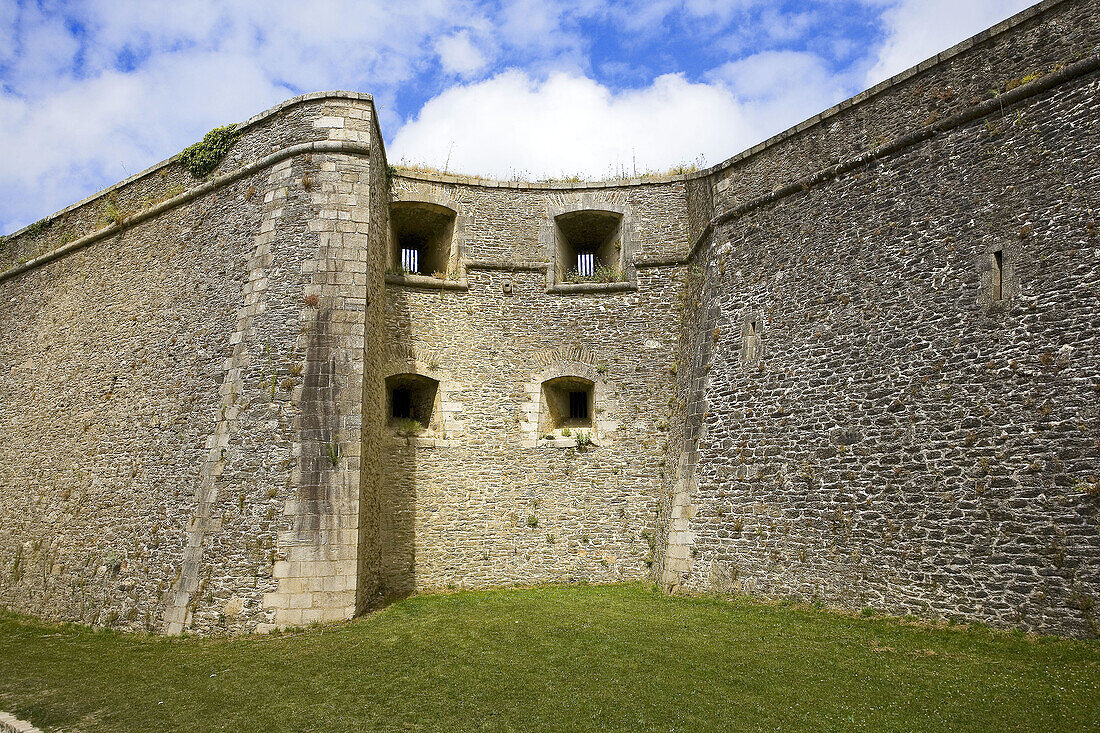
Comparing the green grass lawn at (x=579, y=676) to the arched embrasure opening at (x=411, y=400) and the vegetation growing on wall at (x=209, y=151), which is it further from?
the vegetation growing on wall at (x=209, y=151)

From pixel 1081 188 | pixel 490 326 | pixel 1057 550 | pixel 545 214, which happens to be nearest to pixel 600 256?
pixel 545 214

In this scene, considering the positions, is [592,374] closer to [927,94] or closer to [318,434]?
[318,434]

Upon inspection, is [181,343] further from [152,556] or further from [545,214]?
[545,214]

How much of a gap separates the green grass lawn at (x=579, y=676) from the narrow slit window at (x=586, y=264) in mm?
7335

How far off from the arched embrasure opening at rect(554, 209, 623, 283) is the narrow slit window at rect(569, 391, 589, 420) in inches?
88.7

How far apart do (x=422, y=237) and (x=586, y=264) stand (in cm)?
348

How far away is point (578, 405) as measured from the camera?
14227 millimetres

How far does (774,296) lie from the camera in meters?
11.4

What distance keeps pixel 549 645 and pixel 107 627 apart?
7.02 meters

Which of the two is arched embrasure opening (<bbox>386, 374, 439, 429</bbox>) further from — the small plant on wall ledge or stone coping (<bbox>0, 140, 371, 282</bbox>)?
stone coping (<bbox>0, 140, 371, 282</bbox>)

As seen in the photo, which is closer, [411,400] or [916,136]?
[916,136]

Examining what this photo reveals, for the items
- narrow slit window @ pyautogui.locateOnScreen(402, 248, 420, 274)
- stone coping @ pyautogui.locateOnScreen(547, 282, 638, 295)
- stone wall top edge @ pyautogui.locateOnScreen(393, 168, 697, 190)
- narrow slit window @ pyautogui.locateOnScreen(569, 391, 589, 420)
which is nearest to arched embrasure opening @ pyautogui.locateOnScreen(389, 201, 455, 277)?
narrow slit window @ pyautogui.locateOnScreen(402, 248, 420, 274)

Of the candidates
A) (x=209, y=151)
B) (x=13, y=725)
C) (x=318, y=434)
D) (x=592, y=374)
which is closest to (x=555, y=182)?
(x=592, y=374)

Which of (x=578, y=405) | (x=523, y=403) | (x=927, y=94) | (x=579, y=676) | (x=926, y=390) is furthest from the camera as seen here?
(x=578, y=405)
